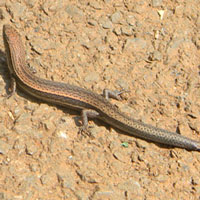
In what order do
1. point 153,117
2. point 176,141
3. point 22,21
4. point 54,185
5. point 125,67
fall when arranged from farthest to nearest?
point 22,21 < point 125,67 < point 153,117 < point 176,141 < point 54,185

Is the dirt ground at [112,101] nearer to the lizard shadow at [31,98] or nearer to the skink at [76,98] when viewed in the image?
the lizard shadow at [31,98]

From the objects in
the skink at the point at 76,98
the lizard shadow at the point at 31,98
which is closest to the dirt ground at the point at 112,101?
the lizard shadow at the point at 31,98

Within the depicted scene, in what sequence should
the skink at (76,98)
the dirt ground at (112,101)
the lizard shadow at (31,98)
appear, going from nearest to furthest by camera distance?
the dirt ground at (112,101) < the skink at (76,98) < the lizard shadow at (31,98)

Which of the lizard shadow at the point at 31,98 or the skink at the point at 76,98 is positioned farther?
the lizard shadow at the point at 31,98

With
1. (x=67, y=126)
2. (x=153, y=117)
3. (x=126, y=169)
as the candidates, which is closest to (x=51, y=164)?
(x=67, y=126)

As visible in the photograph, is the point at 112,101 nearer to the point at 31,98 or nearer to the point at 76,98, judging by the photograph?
the point at 76,98

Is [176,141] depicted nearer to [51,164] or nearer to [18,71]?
[51,164]
